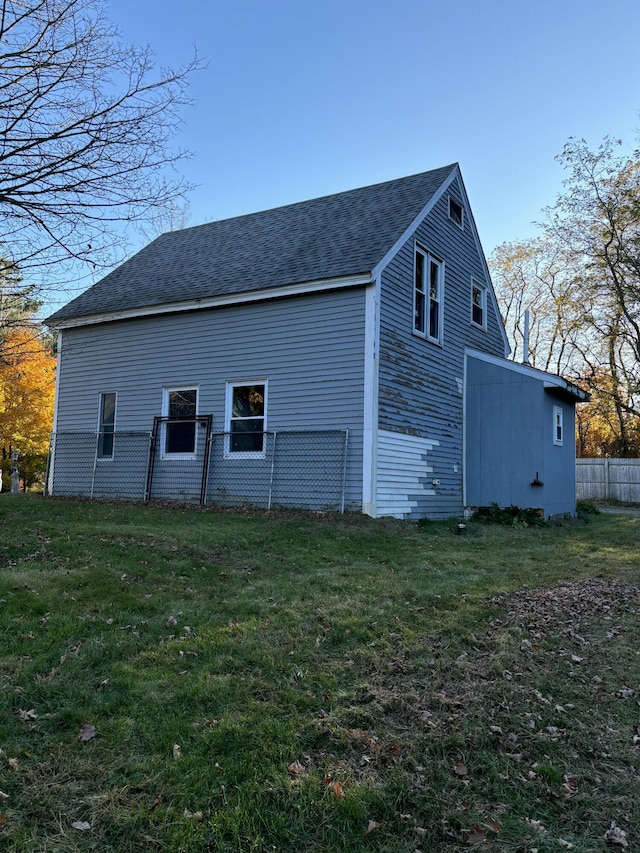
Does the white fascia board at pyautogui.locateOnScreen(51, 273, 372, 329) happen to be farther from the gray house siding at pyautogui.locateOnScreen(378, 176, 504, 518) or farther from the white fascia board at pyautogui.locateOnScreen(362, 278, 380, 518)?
the gray house siding at pyautogui.locateOnScreen(378, 176, 504, 518)

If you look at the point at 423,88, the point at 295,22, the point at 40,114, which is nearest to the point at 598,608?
the point at 40,114

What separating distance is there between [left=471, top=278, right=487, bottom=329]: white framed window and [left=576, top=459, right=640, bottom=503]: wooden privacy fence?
12189mm

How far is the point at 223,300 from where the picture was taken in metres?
12.2

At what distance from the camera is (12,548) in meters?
6.47

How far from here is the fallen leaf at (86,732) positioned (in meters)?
2.84

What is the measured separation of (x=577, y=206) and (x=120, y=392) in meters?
19.6

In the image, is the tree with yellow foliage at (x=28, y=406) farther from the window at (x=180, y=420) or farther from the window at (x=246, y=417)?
the window at (x=246, y=417)

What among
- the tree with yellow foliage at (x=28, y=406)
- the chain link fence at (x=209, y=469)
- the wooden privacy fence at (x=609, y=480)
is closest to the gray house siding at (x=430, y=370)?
the chain link fence at (x=209, y=469)

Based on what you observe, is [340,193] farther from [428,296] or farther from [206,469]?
[206,469]

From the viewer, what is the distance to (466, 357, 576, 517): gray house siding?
41.9 ft

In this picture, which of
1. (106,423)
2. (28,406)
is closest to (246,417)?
(106,423)

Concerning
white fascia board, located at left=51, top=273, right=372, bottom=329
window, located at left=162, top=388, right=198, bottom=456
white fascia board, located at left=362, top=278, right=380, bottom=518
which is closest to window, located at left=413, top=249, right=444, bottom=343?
white fascia board, located at left=362, top=278, right=380, bottom=518

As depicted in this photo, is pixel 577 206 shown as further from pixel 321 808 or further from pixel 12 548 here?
pixel 321 808

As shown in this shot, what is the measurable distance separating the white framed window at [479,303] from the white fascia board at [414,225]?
102 inches
